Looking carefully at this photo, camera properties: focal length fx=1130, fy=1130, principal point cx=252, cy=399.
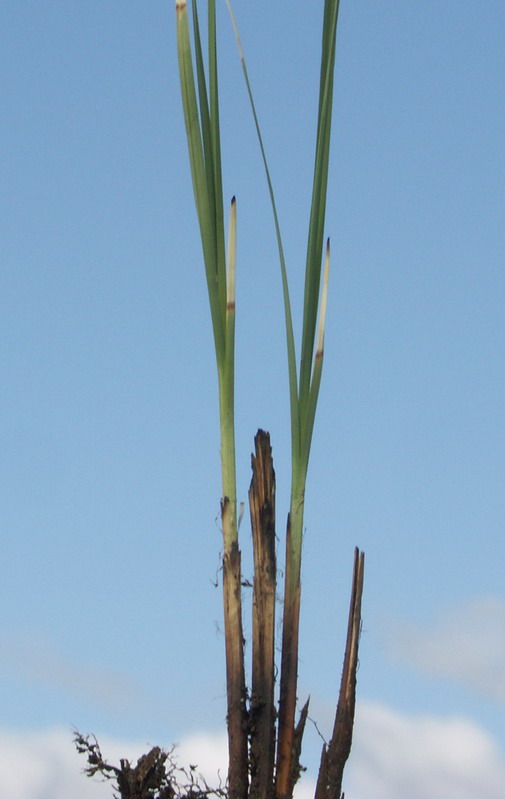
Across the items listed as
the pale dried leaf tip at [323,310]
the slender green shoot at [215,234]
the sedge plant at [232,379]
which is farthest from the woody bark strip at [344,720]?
the pale dried leaf tip at [323,310]

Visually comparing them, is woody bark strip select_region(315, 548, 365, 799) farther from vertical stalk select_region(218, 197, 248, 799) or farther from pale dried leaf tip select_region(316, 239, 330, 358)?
pale dried leaf tip select_region(316, 239, 330, 358)

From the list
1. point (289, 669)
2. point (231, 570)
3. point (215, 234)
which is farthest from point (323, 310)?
point (289, 669)

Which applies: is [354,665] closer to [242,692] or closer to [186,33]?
[242,692]

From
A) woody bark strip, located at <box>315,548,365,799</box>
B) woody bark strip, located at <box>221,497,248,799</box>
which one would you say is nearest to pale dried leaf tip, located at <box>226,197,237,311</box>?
woody bark strip, located at <box>221,497,248,799</box>

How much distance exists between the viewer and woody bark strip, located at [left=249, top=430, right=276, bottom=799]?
95.3 inches

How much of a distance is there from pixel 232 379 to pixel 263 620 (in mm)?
552

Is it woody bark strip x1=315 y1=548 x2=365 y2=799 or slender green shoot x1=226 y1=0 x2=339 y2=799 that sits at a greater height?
slender green shoot x1=226 y1=0 x2=339 y2=799

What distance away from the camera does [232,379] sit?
2.61m

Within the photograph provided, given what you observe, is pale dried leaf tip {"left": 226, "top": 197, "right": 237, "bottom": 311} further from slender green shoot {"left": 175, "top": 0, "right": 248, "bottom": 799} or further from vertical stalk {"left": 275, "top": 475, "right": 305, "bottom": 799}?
vertical stalk {"left": 275, "top": 475, "right": 305, "bottom": 799}

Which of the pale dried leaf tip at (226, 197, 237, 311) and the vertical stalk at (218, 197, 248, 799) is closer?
the vertical stalk at (218, 197, 248, 799)

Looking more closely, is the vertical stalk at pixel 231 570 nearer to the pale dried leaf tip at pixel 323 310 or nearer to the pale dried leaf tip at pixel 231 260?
the pale dried leaf tip at pixel 231 260

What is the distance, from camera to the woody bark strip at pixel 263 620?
242 cm

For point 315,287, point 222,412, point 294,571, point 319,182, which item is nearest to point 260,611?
point 294,571

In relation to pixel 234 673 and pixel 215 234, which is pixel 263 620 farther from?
pixel 215 234
